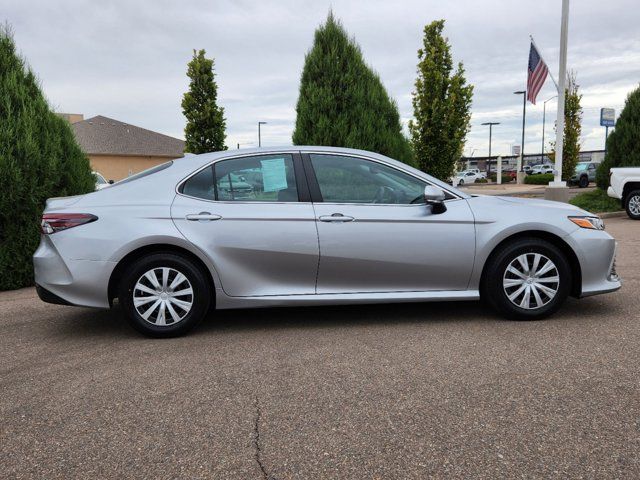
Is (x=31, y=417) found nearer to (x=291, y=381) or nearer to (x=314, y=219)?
(x=291, y=381)

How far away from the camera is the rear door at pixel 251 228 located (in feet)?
14.8

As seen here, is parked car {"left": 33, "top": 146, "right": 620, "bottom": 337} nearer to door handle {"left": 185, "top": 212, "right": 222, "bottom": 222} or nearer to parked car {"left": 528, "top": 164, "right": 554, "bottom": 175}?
door handle {"left": 185, "top": 212, "right": 222, "bottom": 222}

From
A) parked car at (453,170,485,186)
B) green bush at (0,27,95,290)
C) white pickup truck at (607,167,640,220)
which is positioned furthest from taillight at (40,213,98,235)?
parked car at (453,170,485,186)

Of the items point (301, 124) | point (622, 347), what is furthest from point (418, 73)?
point (622, 347)

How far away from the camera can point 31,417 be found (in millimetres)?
3117

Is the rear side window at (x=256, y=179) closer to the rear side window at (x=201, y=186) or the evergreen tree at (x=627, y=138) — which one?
the rear side window at (x=201, y=186)

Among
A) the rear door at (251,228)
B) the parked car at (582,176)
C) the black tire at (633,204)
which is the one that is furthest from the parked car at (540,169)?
the rear door at (251,228)

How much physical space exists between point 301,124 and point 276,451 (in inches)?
287

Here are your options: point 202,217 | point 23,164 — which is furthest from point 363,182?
point 23,164

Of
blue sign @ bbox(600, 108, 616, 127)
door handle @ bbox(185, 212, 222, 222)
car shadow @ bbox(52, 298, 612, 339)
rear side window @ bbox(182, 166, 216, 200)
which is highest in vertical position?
blue sign @ bbox(600, 108, 616, 127)

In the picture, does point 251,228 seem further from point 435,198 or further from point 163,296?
point 435,198

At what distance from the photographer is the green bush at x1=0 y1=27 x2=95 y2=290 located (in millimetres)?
6410

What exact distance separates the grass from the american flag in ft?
11.2

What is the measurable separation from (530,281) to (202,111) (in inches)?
416
